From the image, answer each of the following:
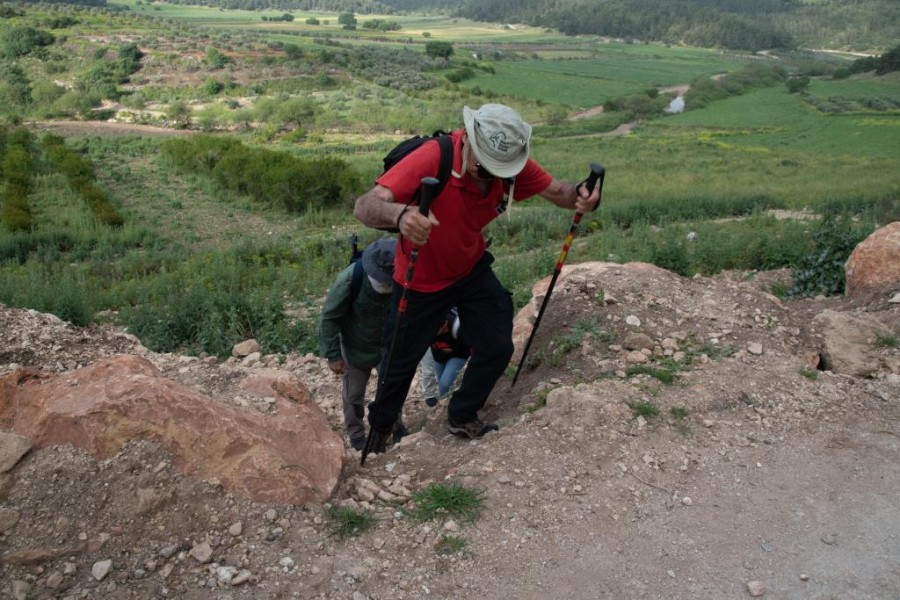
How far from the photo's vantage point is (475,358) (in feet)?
15.1

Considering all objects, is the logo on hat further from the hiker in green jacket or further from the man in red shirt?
the hiker in green jacket

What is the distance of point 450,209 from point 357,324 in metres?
1.38

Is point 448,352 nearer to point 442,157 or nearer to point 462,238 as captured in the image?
point 462,238

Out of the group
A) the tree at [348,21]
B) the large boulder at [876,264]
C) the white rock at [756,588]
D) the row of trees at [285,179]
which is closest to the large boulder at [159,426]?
the white rock at [756,588]

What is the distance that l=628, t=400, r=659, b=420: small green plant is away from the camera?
15.1 ft

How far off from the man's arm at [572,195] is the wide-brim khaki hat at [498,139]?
2.09 feet

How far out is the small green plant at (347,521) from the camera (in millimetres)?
3578

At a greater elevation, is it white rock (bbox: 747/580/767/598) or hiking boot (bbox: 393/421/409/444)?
white rock (bbox: 747/580/767/598)

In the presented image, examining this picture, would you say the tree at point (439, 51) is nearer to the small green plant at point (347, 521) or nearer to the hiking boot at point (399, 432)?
the hiking boot at point (399, 432)

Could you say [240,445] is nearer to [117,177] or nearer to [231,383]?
[231,383]

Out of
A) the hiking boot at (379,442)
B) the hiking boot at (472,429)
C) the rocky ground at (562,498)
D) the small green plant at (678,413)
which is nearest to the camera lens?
the rocky ground at (562,498)

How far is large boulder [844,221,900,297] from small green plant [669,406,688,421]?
10.5ft

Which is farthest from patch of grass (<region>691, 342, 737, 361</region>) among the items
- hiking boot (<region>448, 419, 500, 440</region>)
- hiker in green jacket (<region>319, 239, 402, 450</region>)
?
hiker in green jacket (<region>319, 239, 402, 450</region>)

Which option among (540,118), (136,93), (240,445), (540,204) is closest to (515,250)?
(540,204)
